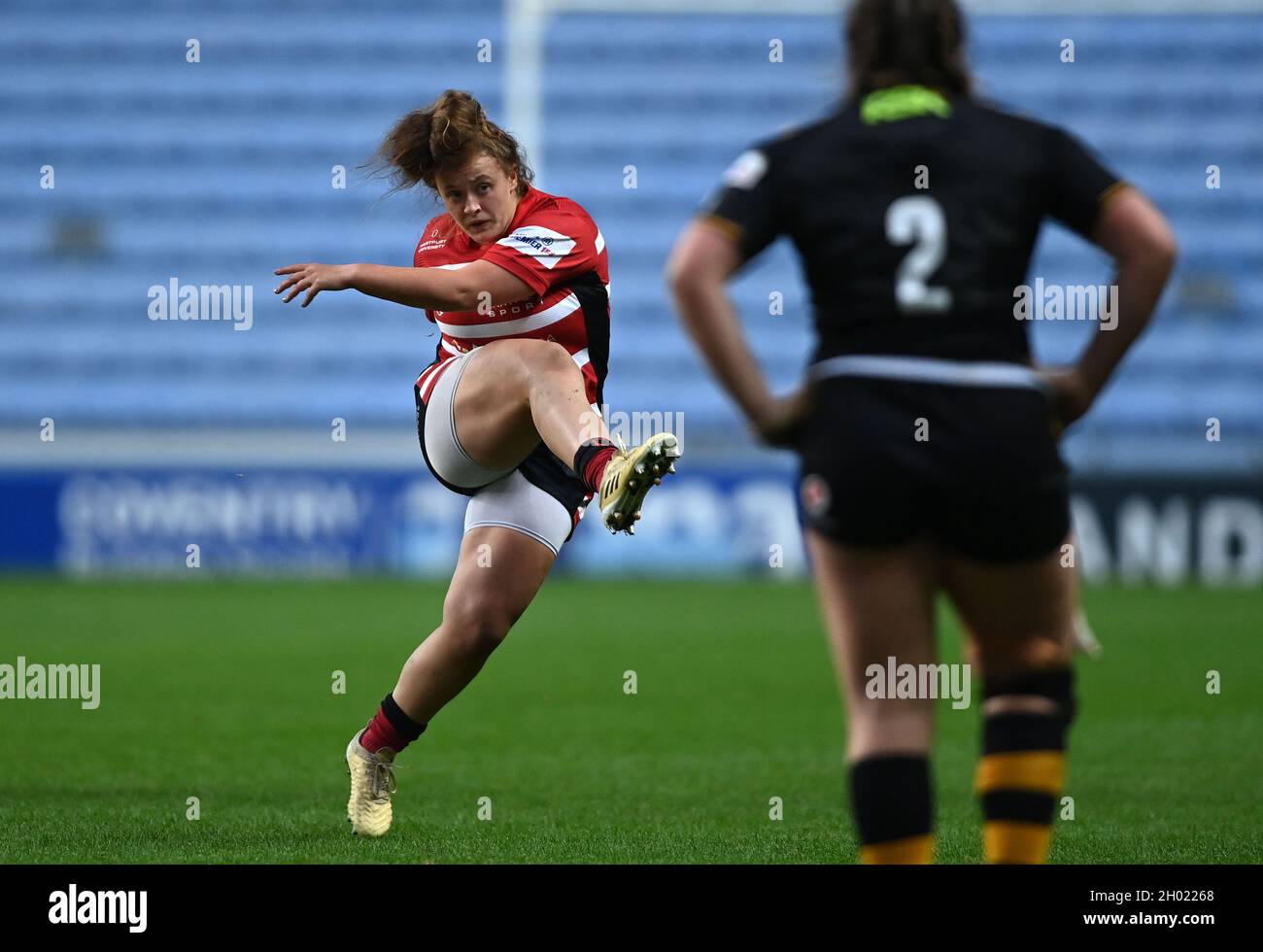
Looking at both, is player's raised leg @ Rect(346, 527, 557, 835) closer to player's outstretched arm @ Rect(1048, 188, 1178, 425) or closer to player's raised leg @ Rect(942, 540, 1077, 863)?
player's raised leg @ Rect(942, 540, 1077, 863)

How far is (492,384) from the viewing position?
474 cm

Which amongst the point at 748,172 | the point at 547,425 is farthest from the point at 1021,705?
the point at 547,425

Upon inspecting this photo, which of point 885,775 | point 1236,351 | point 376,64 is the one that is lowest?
point 885,775

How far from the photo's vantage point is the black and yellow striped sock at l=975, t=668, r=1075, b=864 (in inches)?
120

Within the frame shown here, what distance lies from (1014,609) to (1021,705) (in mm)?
206

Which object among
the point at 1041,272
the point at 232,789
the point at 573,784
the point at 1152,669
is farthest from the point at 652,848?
the point at 1041,272

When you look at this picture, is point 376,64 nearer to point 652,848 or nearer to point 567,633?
point 567,633

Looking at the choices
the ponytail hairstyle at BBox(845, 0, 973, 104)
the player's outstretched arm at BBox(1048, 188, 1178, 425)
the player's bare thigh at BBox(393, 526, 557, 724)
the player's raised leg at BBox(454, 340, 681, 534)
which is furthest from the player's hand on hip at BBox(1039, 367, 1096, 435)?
the player's bare thigh at BBox(393, 526, 557, 724)

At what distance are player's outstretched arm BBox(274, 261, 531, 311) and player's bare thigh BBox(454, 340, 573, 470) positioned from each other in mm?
169

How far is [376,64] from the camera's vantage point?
2488 centimetres

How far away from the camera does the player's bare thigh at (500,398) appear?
4.70 m

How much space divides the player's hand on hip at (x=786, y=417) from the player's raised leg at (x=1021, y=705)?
0.35 m

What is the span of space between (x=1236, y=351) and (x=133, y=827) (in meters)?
21.2

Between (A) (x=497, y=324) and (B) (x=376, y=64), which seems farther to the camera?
(B) (x=376, y=64)
